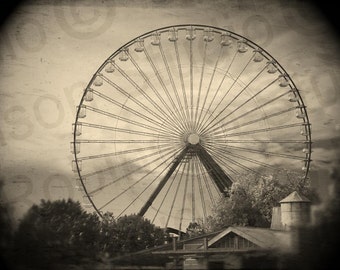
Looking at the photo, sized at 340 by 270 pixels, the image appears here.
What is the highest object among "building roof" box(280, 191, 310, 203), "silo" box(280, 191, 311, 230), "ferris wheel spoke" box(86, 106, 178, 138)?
"ferris wheel spoke" box(86, 106, 178, 138)

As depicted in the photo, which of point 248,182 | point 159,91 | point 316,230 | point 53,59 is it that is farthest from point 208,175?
point 53,59

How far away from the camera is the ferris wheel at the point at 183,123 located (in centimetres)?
1198

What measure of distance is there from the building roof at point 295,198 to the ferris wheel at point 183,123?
94 centimetres

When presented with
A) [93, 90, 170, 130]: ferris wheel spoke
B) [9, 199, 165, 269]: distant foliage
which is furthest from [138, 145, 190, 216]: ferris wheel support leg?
[93, 90, 170, 130]: ferris wheel spoke

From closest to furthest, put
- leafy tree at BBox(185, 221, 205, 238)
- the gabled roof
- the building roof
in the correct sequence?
the gabled roof < the building roof < leafy tree at BBox(185, 221, 205, 238)

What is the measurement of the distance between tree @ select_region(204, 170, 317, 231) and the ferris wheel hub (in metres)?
1.14

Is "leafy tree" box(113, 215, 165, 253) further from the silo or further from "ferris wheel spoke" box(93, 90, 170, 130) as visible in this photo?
the silo

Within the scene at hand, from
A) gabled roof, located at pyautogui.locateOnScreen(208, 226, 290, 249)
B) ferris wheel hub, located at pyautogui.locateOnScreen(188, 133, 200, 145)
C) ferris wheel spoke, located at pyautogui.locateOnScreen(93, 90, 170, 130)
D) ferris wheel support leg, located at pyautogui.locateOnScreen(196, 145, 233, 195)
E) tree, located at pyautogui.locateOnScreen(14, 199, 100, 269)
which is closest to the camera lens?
gabled roof, located at pyautogui.locateOnScreen(208, 226, 290, 249)

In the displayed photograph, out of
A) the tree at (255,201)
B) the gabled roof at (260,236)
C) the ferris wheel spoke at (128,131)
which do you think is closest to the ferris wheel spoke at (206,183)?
the tree at (255,201)

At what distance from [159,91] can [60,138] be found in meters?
2.17

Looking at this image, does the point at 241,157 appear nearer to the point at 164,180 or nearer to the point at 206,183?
the point at 206,183

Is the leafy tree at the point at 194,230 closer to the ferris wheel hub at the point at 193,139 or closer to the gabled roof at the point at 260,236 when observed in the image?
the gabled roof at the point at 260,236

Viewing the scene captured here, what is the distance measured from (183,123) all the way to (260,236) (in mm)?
3299

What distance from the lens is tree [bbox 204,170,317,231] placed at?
11727 mm
